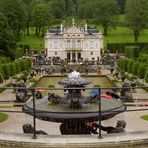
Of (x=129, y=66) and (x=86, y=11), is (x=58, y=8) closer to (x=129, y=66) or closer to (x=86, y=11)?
(x=86, y=11)

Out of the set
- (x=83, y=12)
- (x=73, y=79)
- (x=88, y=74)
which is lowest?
(x=88, y=74)

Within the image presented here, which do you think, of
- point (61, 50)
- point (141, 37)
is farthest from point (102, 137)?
point (141, 37)

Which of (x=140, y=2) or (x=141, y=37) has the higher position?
(x=140, y=2)

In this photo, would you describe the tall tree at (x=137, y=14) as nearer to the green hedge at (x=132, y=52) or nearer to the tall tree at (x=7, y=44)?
the green hedge at (x=132, y=52)

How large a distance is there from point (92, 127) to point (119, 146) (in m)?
1.92

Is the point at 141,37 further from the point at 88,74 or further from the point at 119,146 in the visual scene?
the point at 119,146

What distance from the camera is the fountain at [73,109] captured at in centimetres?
1170

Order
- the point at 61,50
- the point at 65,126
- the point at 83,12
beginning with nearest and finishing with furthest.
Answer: the point at 65,126, the point at 61,50, the point at 83,12

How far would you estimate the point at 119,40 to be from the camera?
104m

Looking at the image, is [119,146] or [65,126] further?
[65,126]

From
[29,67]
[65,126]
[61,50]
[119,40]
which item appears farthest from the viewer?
[119,40]

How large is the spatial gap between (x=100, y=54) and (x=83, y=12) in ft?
140

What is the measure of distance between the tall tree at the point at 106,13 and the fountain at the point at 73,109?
313ft

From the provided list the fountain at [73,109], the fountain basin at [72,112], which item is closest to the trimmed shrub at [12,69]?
the fountain at [73,109]
